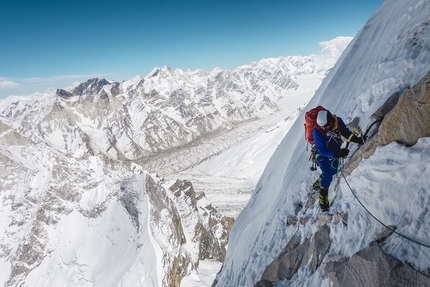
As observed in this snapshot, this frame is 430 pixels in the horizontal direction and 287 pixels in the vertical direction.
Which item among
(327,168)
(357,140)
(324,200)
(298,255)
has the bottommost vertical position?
(298,255)

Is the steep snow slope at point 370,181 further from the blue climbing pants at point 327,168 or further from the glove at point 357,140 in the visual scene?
the glove at point 357,140

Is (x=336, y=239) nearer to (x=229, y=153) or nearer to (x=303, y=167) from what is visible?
(x=303, y=167)

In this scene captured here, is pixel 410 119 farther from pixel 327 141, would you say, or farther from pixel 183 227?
pixel 183 227

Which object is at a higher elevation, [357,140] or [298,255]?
[357,140]

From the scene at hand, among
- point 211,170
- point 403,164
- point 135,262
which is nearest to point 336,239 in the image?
point 403,164

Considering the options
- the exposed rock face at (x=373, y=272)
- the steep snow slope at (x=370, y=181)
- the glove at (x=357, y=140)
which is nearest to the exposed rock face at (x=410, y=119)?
the steep snow slope at (x=370, y=181)

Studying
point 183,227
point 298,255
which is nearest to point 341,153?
point 298,255

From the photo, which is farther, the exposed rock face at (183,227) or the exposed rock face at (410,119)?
the exposed rock face at (183,227)
